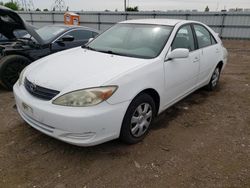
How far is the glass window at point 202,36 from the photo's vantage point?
12.9ft

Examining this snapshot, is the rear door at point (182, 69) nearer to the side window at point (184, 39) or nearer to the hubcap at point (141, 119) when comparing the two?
the side window at point (184, 39)

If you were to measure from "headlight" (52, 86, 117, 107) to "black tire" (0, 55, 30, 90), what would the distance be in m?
2.88

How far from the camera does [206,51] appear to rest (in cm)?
404

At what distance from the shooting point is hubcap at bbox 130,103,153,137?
266 centimetres

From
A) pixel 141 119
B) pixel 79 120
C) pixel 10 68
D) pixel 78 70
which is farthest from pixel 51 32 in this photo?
pixel 79 120

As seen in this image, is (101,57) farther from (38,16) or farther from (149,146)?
(38,16)

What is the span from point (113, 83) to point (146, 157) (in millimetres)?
983

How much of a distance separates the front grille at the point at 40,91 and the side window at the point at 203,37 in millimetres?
2761

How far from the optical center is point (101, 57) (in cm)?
294

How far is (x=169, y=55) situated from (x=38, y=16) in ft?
62.0

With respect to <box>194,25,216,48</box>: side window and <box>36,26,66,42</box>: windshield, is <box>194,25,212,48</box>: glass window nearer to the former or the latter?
<box>194,25,216,48</box>: side window

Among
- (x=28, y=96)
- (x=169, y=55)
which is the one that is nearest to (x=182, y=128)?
(x=169, y=55)

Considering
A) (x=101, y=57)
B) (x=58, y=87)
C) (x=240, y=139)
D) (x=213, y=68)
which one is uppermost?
(x=101, y=57)

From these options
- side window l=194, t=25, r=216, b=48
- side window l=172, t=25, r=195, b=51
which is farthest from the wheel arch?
side window l=194, t=25, r=216, b=48
